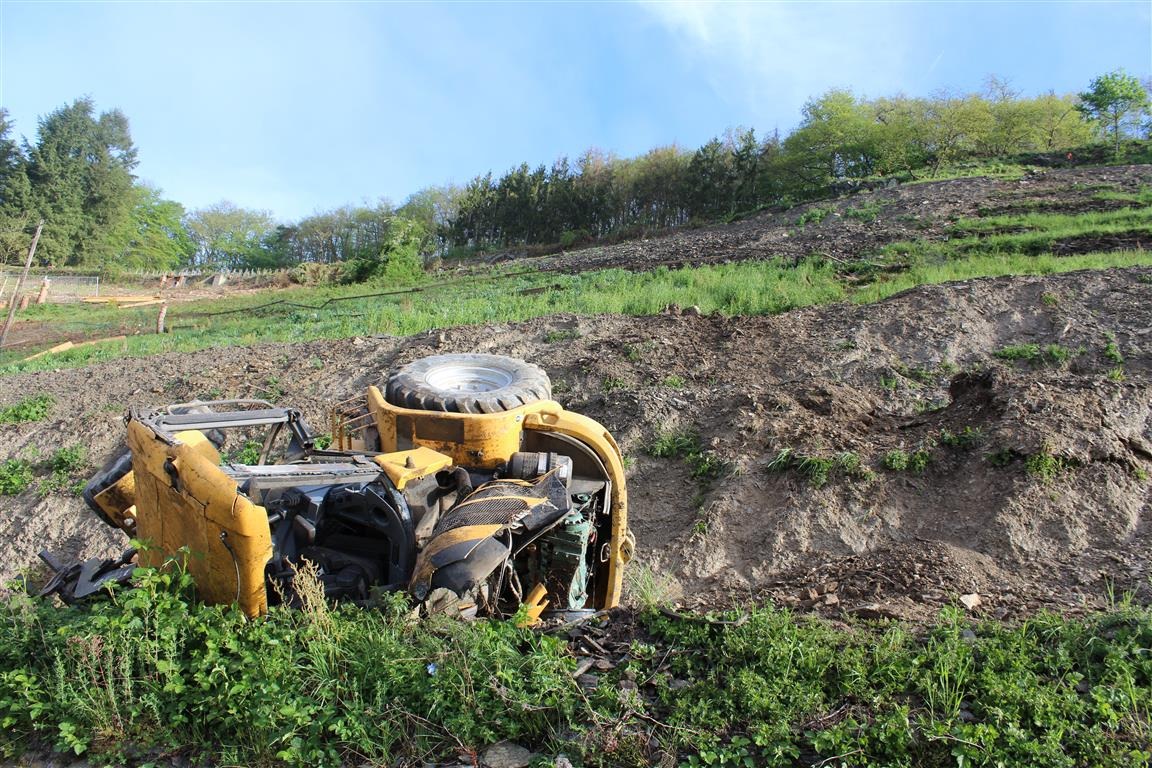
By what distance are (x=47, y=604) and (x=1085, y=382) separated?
9071 millimetres

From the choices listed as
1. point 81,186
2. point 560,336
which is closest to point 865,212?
point 560,336

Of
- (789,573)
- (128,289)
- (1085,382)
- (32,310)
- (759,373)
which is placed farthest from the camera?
(128,289)

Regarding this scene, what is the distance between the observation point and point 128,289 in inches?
1703

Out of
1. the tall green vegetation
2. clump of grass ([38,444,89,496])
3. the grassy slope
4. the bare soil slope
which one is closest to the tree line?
the tall green vegetation

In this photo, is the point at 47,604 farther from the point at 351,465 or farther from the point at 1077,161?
the point at 1077,161

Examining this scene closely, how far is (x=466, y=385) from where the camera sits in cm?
581

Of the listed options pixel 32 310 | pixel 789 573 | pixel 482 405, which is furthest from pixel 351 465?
pixel 32 310

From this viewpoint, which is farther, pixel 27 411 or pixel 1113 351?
pixel 27 411

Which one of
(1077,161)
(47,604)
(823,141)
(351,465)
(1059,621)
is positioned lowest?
(47,604)

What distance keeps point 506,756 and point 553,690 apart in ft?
1.17

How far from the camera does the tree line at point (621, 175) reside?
41.5 metres

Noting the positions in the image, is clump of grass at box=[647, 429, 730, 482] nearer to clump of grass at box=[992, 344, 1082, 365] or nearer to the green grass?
clump of grass at box=[992, 344, 1082, 365]

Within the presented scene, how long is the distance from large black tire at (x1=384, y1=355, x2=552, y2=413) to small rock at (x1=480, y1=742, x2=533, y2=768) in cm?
221

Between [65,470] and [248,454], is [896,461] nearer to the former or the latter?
[248,454]
